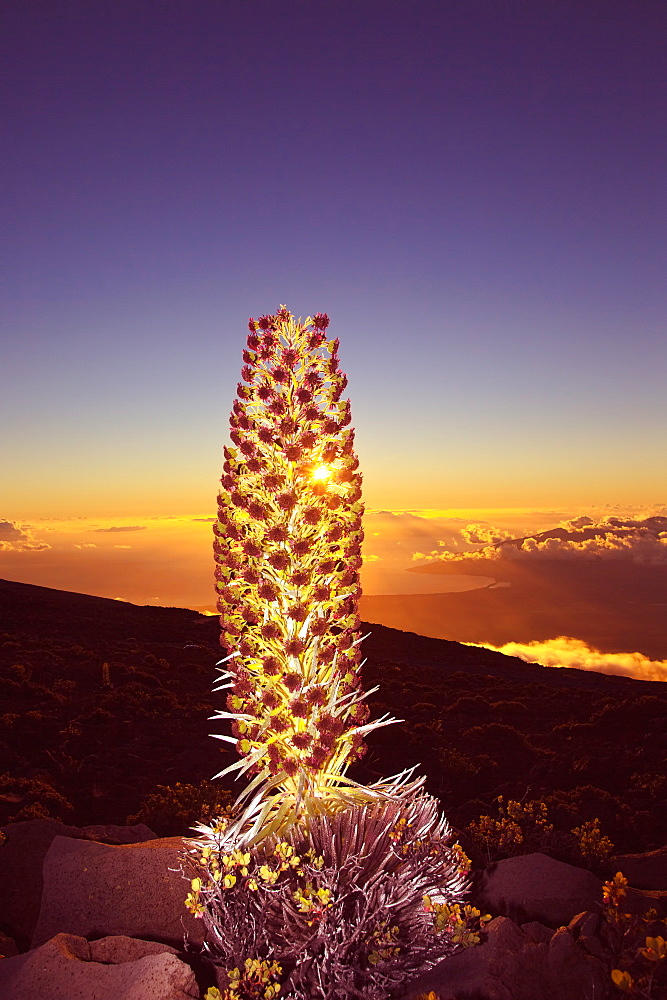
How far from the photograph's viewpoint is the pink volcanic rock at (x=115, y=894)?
5.61 metres

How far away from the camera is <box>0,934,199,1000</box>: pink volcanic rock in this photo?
4277 mm

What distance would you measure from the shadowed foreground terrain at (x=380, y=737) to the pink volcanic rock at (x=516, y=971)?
4.97m

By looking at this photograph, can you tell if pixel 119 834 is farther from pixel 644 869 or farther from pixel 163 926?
pixel 644 869

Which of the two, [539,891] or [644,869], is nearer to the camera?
[539,891]

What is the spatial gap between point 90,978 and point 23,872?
9.18 ft

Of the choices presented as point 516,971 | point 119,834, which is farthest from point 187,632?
point 516,971

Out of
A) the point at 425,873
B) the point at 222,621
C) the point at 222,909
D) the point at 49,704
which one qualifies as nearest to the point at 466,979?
the point at 425,873

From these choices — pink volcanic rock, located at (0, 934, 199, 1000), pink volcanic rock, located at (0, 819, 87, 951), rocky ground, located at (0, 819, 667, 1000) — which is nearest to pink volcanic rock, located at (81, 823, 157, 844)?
rocky ground, located at (0, 819, 667, 1000)

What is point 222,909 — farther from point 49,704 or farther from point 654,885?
point 49,704

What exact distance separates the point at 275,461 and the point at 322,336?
130cm

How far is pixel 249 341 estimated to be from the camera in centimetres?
591

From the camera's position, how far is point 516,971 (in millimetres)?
4348

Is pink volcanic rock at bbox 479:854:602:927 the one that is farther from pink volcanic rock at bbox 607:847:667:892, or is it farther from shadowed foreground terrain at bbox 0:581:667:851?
shadowed foreground terrain at bbox 0:581:667:851

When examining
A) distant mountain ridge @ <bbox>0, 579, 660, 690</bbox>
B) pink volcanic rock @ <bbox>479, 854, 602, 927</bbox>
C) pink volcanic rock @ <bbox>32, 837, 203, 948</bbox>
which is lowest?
distant mountain ridge @ <bbox>0, 579, 660, 690</bbox>
